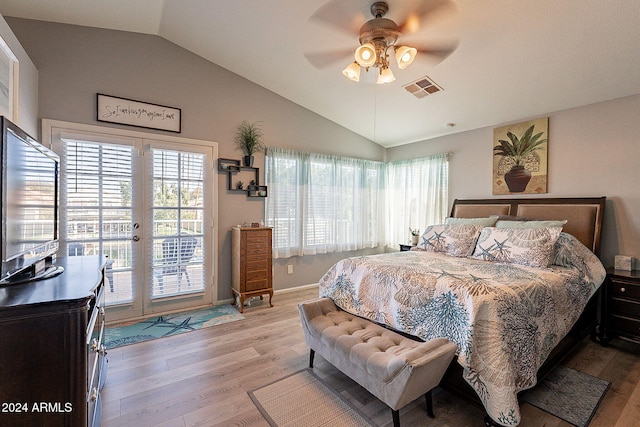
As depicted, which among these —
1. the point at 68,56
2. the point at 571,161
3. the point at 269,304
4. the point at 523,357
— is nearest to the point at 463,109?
the point at 571,161

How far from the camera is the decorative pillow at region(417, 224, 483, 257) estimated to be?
10.8 feet

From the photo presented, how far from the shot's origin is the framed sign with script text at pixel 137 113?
319 centimetres

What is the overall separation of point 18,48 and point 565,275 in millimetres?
4980

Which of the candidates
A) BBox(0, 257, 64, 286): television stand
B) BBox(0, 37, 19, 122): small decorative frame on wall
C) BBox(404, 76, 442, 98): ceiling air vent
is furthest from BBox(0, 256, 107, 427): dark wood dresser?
BBox(404, 76, 442, 98): ceiling air vent

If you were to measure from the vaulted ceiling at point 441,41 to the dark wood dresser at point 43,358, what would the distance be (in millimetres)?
2460

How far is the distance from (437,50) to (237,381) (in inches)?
120

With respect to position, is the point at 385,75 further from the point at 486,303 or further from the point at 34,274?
the point at 34,274

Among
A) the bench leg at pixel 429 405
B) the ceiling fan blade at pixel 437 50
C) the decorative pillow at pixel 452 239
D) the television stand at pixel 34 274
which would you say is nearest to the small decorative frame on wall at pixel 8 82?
the television stand at pixel 34 274

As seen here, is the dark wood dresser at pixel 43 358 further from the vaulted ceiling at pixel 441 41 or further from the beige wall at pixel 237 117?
the beige wall at pixel 237 117

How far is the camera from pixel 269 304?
3961 millimetres

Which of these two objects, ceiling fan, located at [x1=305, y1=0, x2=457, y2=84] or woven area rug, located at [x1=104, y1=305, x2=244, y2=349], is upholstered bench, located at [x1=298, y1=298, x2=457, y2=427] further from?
ceiling fan, located at [x1=305, y1=0, x2=457, y2=84]

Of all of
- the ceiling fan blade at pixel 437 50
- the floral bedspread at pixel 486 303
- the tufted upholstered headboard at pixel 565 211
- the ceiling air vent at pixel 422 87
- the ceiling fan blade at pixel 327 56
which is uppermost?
the ceiling air vent at pixel 422 87

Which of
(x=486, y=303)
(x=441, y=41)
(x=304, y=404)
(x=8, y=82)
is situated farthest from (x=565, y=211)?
(x=8, y=82)

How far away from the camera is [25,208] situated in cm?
154
